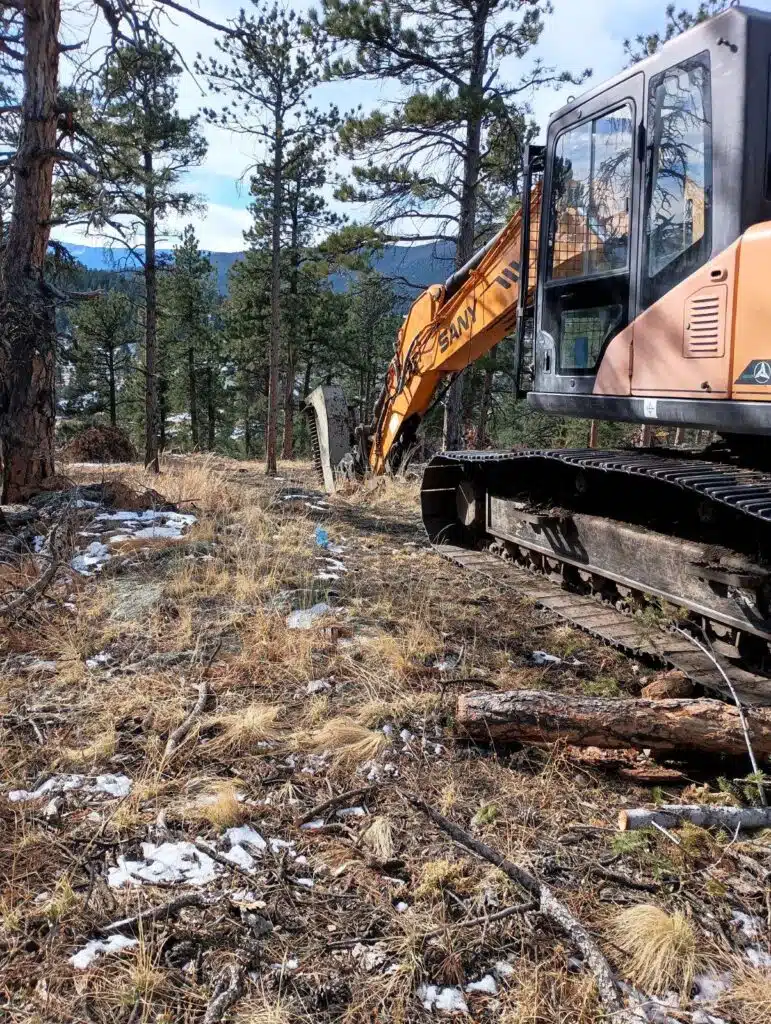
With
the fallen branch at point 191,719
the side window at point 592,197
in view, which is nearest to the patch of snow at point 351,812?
the fallen branch at point 191,719

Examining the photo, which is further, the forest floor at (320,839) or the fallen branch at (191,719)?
the fallen branch at (191,719)

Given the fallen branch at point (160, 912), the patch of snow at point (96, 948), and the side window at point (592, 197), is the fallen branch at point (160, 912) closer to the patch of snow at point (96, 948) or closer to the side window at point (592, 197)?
the patch of snow at point (96, 948)

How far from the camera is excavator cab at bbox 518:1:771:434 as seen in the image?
11.6ft

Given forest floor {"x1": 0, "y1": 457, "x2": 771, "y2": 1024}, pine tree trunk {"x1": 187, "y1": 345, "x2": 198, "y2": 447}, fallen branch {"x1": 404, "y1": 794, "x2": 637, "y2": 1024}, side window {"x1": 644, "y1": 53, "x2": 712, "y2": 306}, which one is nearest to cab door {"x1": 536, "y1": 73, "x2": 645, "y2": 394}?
side window {"x1": 644, "y1": 53, "x2": 712, "y2": 306}

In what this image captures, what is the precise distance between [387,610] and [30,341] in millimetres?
5413

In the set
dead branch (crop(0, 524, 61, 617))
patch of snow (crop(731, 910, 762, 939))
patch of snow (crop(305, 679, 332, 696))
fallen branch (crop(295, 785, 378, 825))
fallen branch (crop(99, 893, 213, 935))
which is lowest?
patch of snow (crop(731, 910, 762, 939))

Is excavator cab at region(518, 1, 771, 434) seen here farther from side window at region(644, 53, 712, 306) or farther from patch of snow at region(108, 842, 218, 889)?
patch of snow at region(108, 842, 218, 889)

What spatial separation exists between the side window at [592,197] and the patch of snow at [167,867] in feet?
12.6

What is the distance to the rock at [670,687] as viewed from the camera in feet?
11.9

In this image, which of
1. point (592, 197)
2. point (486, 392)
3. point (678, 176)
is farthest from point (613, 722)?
point (486, 392)

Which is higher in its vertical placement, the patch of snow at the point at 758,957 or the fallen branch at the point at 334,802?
the fallen branch at the point at 334,802

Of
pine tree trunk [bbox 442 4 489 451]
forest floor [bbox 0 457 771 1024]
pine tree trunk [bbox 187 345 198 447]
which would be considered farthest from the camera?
pine tree trunk [bbox 187 345 198 447]

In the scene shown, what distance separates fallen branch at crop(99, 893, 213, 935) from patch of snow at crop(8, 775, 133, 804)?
728 mm

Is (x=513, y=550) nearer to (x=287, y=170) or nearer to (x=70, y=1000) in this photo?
(x=70, y=1000)
